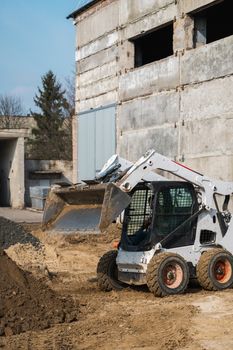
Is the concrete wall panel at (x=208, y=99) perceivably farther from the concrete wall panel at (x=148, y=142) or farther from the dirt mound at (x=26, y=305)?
the dirt mound at (x=26, y=305)

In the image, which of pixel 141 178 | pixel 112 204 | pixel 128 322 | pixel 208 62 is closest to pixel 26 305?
pixel 128 322

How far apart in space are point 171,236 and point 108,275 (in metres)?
1.48

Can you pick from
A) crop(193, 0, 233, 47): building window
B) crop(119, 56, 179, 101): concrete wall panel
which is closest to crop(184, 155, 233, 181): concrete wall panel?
crop(119, 56, 179, 101): concrete wall panel

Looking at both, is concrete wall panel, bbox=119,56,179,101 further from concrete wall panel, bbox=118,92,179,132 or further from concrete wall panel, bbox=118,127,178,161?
concrete wall panel, bbox=118,127,178,161

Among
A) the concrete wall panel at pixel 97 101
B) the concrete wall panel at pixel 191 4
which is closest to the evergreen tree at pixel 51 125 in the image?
the concrete wall panel at pixel 97 101

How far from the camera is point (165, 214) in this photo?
10.1 meters

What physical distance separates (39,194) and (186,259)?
2431cm

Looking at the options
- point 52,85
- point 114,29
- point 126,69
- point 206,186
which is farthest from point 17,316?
point 52,85

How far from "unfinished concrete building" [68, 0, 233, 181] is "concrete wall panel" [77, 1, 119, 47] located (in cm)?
4

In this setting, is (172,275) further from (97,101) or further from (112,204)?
(97,101)

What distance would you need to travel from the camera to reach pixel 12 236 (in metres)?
15.1

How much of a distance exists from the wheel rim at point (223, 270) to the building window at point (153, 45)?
1106cm

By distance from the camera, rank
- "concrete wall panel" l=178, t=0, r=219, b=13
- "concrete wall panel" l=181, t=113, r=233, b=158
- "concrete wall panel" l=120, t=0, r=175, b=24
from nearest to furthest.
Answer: "concrete wall panel" l=181, t=113, r=233, b=158 → "concrete wall panel" l=178, t=0, r=219, b=13 → "concrete wall panel" l=120, t=0, r=175, b=24

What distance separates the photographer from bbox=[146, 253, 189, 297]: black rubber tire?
9562 mm
